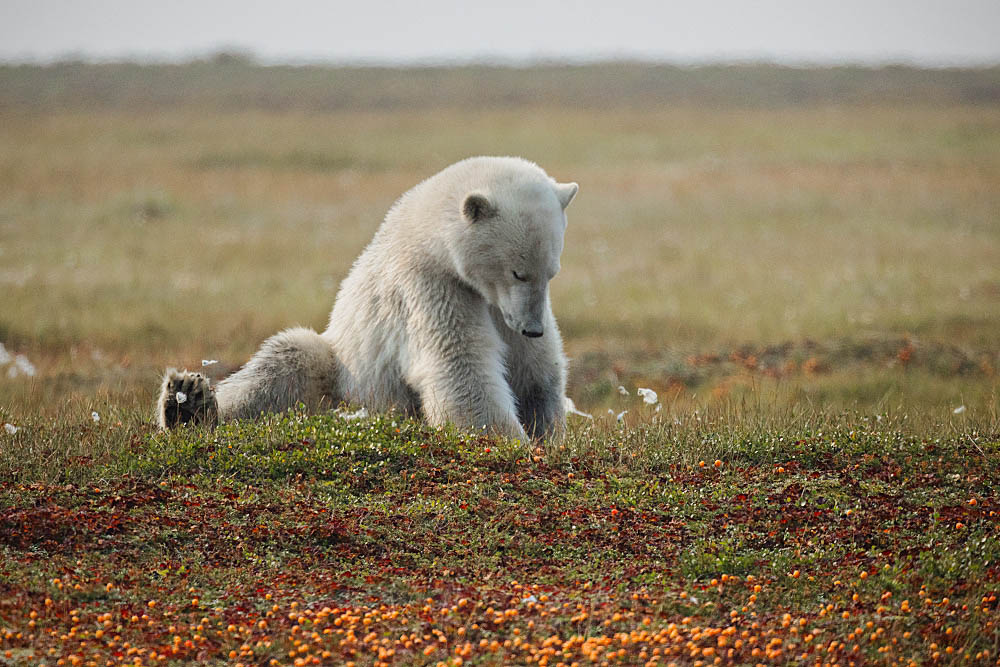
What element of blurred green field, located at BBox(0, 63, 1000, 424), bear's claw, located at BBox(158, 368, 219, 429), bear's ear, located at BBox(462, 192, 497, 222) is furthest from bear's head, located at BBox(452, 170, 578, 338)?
blurred green field, located at BBox(0, 63, 1000, 424)

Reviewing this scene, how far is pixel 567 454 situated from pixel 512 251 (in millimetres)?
1306

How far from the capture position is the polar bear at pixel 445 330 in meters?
6.68

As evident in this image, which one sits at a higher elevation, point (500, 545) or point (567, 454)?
point (567, 454)

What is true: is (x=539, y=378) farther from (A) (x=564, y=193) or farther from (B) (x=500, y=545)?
(B) (x=500, y=545)

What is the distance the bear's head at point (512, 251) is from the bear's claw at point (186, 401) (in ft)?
5.94

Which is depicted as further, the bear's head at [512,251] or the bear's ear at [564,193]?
the bear's ear at [564,193]

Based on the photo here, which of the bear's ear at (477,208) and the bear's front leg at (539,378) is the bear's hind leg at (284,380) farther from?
the bear's ear at (477,208)

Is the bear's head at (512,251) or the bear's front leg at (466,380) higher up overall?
the bear's head at (512,251)

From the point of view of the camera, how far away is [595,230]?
2314 centimetres

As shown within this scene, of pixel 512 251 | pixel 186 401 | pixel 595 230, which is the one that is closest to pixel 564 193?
pixel 512 251

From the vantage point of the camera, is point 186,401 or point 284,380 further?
point 284,380

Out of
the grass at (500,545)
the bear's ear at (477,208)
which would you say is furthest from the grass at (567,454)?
the bear's ear at (477,208)

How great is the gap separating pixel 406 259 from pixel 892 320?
9128 millimetres

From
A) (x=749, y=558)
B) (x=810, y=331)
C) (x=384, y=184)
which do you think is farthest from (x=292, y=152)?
(x=749, y=558)
